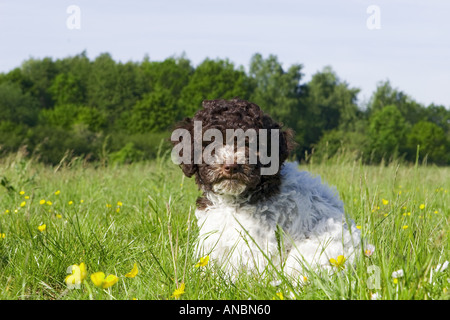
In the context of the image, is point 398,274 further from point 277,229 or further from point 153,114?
point 153,114

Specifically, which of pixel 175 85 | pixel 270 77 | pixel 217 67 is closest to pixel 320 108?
pixel 270 77

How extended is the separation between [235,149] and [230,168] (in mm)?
178

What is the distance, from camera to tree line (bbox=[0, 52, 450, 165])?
5312 cm

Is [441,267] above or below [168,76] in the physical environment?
below

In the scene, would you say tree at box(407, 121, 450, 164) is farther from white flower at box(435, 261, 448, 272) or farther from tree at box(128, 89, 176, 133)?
white flower at box(435, 261, 448, 272)

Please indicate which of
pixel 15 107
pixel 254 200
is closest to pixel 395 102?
pixel 15 107

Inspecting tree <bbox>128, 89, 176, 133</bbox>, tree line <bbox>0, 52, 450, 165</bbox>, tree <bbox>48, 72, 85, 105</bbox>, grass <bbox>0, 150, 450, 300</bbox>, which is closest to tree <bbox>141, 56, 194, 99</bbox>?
tree line <bbox>0, 52, 450, 165</bbox>

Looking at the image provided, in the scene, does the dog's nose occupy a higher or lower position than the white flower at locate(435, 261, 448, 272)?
higher

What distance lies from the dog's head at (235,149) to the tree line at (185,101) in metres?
42.8

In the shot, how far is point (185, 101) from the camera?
56.7 meters

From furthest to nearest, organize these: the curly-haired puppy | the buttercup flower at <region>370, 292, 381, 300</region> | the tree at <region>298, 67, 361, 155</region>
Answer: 1. the tree at <region>298, 67, 361, 155</region>
2. the curly-haired puppy
3. the buttercup flower at <region>370, 292, 381, 300</region>

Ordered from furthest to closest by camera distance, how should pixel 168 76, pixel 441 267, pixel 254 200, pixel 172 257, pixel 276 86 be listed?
pixel 168 76, pixel 276 86, pixel 254 200, pixel 172 257, pixel 441 267

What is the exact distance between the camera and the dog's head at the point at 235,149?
13.3 feet

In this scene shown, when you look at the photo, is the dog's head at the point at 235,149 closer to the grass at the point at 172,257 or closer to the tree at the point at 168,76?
the grass at the point at 172,257
